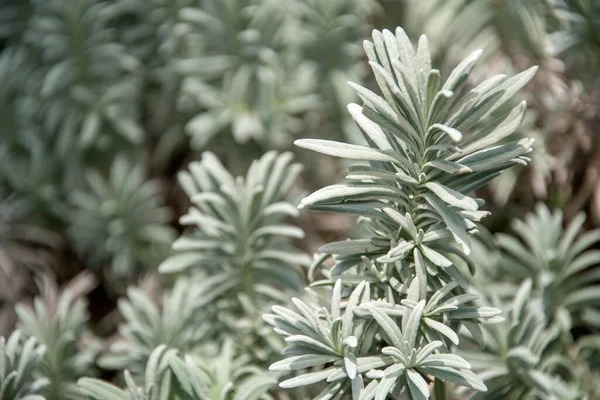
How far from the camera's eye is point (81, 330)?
1020mm

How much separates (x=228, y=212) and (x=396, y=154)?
1.15ft

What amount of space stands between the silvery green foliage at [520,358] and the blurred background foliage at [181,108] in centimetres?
→ 29

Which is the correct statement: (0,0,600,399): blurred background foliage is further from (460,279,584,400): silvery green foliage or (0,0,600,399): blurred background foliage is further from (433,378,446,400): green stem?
(433,378,446,400): green stem

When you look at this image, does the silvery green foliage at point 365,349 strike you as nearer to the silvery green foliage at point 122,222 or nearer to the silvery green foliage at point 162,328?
the silvery green foliage at point 162,328

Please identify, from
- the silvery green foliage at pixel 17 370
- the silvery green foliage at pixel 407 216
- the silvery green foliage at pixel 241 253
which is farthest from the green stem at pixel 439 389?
the silvery green foliage at pixel 17 370

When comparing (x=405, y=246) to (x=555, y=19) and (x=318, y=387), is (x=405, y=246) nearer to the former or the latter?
(x=318, y=387)

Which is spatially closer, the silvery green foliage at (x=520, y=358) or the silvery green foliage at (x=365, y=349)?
the silvery green foliage at (x=365, y=349)

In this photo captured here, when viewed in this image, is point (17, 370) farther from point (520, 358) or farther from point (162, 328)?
point (520, 358)

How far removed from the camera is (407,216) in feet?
2.16

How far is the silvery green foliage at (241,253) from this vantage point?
3.02 feet

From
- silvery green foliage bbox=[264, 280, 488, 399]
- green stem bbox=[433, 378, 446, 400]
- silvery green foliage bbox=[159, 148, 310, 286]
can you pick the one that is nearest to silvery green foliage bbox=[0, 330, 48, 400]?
silvery green foliage bbox=[159, 148, 310, 286]

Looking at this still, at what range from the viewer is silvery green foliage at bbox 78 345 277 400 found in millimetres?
726

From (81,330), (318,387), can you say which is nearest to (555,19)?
(318,387)

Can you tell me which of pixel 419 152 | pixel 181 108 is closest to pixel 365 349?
pixel 419 152
